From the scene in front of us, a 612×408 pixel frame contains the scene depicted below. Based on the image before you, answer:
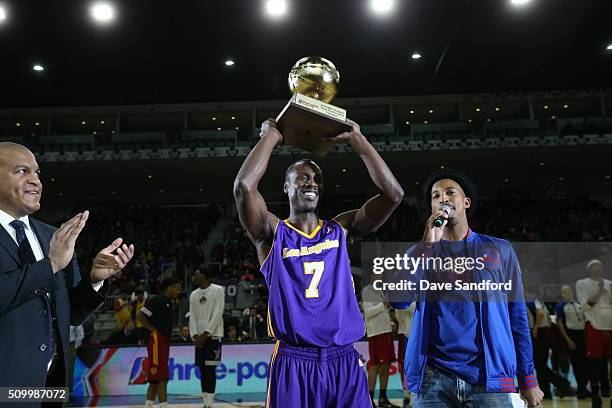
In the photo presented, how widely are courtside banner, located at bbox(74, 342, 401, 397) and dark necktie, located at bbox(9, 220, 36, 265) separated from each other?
7.16m

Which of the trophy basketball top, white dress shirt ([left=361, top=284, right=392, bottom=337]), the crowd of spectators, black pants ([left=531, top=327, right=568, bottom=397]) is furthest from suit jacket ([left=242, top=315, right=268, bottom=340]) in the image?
the trophy basketball top

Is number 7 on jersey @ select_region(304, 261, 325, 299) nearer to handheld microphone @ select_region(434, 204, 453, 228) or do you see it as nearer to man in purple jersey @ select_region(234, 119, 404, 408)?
man in purple jersey @ select_region(234, 119, 404, 408)

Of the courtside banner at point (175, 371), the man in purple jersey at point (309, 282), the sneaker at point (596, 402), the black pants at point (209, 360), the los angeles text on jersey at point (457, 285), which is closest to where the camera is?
the man in purple jersey at point (309, 282)

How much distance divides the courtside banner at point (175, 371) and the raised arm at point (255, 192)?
21.9 ft

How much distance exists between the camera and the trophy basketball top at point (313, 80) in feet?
9.73

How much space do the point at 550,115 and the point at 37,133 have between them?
889 inches

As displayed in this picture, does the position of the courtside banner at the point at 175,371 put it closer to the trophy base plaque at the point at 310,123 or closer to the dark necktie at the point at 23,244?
the trophy base plaque at the point at 310,123

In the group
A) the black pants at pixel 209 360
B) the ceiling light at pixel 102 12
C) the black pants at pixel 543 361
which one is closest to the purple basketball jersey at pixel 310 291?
the black pants at pixel 209 360

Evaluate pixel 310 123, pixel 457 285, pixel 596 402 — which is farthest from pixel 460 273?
pixel 596 402

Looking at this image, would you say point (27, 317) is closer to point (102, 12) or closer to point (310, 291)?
point (310, 291)

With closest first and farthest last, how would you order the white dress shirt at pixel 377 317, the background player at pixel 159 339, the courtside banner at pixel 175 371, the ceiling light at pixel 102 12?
the background player at pixel 159 339 < the white dress shirt at pixel 377 317 < the courtside banner at pixel 175 371 < the ceiling light at pixel 102 12

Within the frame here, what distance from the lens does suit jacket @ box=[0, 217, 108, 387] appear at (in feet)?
6.53

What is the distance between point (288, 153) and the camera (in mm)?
20344

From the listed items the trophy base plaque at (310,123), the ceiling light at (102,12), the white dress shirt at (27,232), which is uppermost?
the ceiling light at (102,12)
